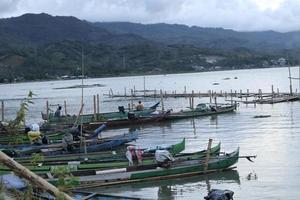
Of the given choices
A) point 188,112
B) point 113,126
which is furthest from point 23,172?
point 188,112

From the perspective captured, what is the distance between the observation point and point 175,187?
66.3 feet

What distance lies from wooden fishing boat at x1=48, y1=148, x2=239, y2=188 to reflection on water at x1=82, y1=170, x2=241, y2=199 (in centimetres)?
20

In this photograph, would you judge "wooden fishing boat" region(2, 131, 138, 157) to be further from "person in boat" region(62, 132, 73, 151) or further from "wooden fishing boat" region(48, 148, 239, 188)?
"wooden fishing boat" region(48, 148, 239, 188)

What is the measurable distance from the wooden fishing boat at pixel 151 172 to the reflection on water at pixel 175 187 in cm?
20

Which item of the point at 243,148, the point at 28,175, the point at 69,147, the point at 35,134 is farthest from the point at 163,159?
the point at 28,175

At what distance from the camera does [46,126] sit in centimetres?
4069

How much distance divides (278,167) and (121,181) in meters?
7.45

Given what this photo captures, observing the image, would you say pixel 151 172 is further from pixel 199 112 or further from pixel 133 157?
pixel 199 112

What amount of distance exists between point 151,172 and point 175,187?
1.08 meters

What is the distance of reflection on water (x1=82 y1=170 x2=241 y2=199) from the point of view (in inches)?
759

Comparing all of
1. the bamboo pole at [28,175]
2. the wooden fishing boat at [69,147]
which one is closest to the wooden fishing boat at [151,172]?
the wooden fishing boat at [69,147]

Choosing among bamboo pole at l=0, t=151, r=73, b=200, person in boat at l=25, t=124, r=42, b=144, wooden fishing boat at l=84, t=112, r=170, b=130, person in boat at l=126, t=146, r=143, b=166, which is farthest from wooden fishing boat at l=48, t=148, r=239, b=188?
wooden fishing boat at l=84, t=112, r=170, b=130

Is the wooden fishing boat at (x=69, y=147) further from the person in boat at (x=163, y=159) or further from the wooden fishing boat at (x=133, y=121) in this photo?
the wooden fishing boat at (x=133, y=121)

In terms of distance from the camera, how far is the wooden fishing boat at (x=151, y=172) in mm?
19625
